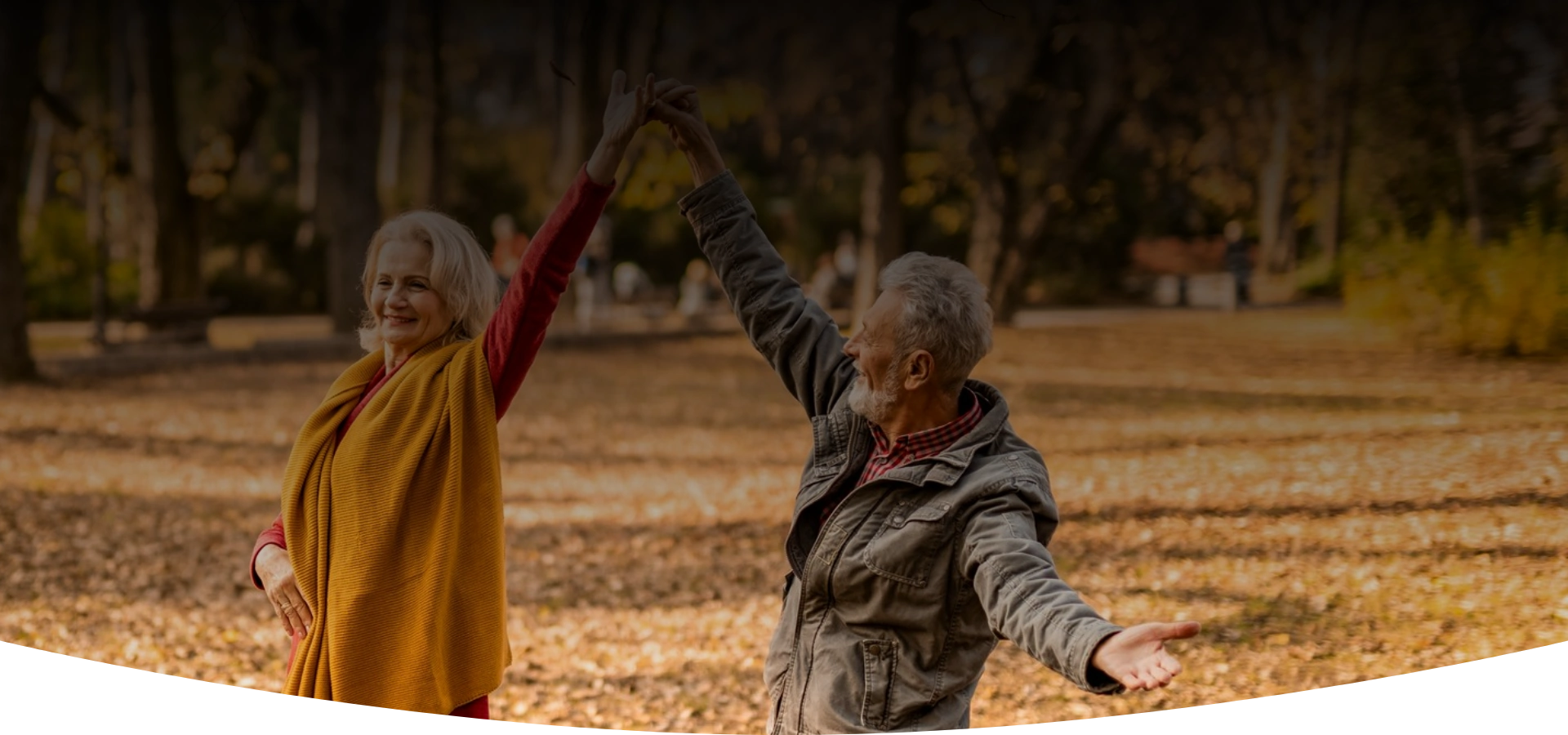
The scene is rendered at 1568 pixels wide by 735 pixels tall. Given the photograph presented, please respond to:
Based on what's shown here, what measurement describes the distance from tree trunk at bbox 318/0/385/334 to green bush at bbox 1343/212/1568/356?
40.1 ft

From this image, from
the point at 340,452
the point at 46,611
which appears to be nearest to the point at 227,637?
the point at 46,611

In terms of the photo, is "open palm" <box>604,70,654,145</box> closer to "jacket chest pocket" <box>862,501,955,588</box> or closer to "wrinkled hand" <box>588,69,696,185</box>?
"wrinkled hand" <box>588,69,696,185</box>

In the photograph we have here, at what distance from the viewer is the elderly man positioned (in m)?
2.15

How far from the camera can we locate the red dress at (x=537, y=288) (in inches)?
97.5

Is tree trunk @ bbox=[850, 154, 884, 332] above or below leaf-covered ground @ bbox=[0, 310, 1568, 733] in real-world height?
above

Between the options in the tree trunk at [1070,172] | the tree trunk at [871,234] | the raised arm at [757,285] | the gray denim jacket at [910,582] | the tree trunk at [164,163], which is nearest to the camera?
the gray denim jacket at [910,582]

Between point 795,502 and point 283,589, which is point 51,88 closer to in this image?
point 283,589

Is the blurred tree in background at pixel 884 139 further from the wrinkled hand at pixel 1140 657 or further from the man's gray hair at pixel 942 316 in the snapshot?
the wrinkled hand at pixel 1140 657

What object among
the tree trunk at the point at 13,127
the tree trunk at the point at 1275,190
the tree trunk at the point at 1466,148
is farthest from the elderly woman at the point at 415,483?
the tree trunk at the point at 1275,190

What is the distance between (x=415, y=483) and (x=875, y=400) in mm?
889

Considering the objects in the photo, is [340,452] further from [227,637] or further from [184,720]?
[227,637]

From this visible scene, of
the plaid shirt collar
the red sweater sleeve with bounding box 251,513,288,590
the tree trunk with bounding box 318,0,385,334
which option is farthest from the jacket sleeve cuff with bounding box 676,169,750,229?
the tree trunk with bounding box 318,0,385,334

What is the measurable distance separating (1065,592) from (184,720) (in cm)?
132

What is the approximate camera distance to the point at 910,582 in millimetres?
2195
